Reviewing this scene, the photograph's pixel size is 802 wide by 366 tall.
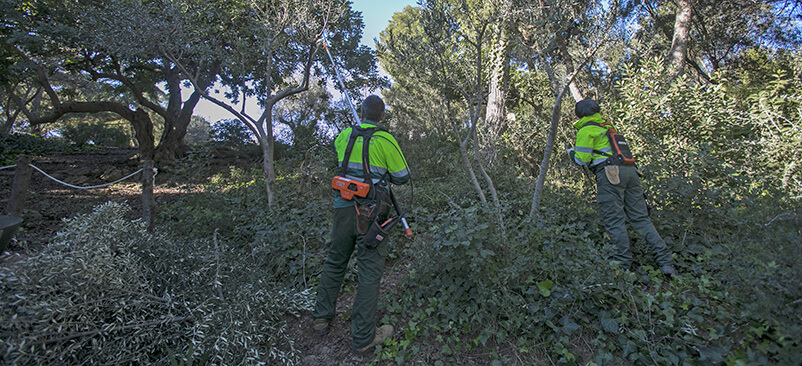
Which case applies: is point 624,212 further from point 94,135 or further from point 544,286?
point 94,135

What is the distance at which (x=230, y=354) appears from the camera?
2.55 m

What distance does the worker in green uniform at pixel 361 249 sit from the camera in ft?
9.35

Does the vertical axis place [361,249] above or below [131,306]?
above

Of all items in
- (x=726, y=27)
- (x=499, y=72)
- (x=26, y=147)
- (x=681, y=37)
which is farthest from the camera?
(x=26, y=147)

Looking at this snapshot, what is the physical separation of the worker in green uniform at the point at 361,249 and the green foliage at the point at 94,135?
2232 centimetres

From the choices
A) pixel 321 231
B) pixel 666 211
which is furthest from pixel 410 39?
pixel 666 211

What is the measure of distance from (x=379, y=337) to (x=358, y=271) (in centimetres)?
62

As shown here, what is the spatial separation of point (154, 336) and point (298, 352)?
106 centimetres

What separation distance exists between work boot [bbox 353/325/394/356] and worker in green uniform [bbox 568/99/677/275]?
240cm

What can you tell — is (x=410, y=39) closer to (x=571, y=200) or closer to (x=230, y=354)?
(x=571, y=200)

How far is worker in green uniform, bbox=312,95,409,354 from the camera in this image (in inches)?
112

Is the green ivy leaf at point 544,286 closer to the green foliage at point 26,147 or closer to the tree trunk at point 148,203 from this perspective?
the tree trunk at point 148,203

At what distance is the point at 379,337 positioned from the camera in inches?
117

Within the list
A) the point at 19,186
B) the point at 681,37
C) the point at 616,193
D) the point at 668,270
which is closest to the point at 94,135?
the point at 19,186
